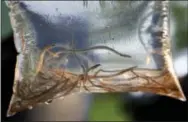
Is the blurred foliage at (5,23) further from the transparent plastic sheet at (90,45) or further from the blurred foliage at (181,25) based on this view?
the blurred foliage at (181,25)

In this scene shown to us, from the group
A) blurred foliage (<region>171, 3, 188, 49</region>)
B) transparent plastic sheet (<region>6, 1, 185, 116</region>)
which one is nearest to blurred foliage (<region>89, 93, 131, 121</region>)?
transparent plastic sheet (<region>6, 1, 185, 116</region>)

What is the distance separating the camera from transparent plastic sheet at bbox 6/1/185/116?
2.20 ft

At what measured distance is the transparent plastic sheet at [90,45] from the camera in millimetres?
672

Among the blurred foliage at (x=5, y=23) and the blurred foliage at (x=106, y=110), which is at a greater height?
the blurred foliage at (x=5, y=23)

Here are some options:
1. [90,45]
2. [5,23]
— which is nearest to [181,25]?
[90,45]

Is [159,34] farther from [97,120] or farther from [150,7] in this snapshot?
[97,120]

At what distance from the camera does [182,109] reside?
30.8 inches

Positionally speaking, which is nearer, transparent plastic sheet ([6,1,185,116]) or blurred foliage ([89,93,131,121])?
transparent plastic sheet ([6,1,185,116])

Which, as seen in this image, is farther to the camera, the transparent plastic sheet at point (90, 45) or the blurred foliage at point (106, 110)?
the blurred foliage at point (106, 110)

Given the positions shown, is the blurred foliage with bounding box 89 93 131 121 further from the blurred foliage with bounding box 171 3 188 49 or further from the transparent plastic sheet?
the blurred foliage with bounding box 171 3 188 49

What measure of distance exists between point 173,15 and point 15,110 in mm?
516

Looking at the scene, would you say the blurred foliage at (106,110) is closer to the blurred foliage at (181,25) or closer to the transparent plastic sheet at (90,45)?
the transparent plastic sheet at (90,45)

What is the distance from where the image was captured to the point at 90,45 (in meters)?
0.68

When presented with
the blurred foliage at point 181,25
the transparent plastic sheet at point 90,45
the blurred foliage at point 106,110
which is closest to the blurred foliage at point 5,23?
the transparent plastic sheet at point 90,45
